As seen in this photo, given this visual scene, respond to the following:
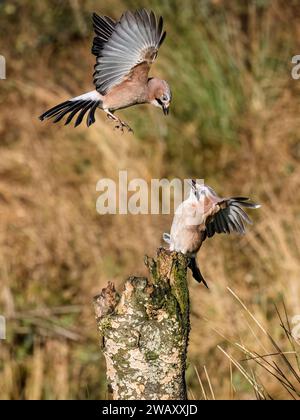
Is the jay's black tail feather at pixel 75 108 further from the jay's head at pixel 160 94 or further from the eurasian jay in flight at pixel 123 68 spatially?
the jay's head at pixel 160 94

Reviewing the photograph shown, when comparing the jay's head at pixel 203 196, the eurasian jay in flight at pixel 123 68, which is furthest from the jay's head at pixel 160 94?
the jay's head at pixel 203 196

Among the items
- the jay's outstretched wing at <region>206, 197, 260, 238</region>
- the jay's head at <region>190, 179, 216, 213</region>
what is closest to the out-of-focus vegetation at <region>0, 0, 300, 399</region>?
the jay's outstretched wing at <region>206, 197, 260, 238</region>

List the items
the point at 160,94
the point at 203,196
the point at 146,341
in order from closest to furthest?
the point at 146,341 → the point at 160,94 → the point at 203,196

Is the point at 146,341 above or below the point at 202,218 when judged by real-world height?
below

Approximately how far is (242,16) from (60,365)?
10.0ft

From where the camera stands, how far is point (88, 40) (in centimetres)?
772

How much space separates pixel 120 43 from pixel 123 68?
0.26ft

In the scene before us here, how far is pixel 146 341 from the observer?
2643 mm

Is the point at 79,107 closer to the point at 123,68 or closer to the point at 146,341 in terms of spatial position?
the point at 123,68

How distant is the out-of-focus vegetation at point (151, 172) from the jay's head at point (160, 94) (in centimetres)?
350

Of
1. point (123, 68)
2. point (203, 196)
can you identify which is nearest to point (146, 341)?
point (203, 196)

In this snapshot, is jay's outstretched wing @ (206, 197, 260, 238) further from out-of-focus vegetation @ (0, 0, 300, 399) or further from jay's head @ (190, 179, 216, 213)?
out-of-focus vegetation @ (0, 0, 300, 399)
